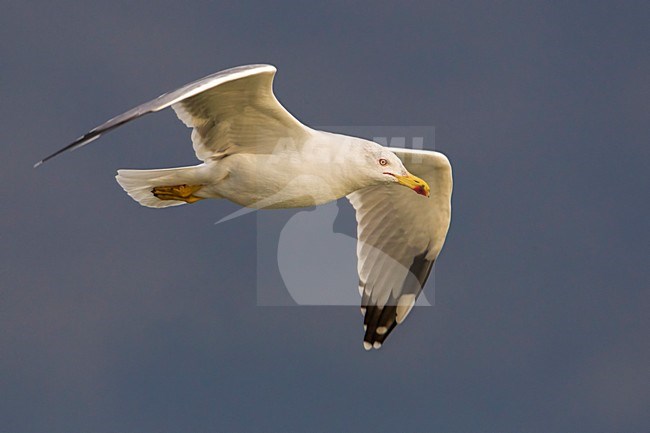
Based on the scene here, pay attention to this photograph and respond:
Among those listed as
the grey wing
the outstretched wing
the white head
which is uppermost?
the outstretched wing

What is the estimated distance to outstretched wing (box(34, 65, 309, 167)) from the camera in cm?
877

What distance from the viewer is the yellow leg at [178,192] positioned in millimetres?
9531

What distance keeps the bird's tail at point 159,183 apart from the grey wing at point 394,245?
1.84 meters

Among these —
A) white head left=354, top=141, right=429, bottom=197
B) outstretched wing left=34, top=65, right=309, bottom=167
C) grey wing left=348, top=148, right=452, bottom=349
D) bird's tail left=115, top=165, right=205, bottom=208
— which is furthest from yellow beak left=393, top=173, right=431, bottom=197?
bird's tail left=115, top=165, right=205, bottom=208

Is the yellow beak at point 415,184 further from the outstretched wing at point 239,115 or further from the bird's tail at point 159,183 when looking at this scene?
the bird's tail at point 159,183

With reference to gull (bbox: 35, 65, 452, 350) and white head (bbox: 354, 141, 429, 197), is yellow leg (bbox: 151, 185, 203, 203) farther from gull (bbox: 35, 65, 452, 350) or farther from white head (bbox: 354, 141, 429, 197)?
white head (bbox: 354, 141, 429, 197)

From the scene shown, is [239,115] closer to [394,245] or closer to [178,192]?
[178,192]

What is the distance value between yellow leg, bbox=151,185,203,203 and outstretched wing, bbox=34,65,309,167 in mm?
271

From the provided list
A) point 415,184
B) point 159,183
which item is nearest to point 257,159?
point 159,183

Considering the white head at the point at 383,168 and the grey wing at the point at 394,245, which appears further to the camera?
the grey wing at the point at 394,245

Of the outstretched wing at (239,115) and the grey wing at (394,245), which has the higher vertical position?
the outstretched wing at (239,115)

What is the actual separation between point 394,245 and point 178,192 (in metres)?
2.17

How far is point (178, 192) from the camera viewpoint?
31.4 ft

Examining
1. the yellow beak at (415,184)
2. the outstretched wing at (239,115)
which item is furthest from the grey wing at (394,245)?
the outstretched wing at (239,115)
